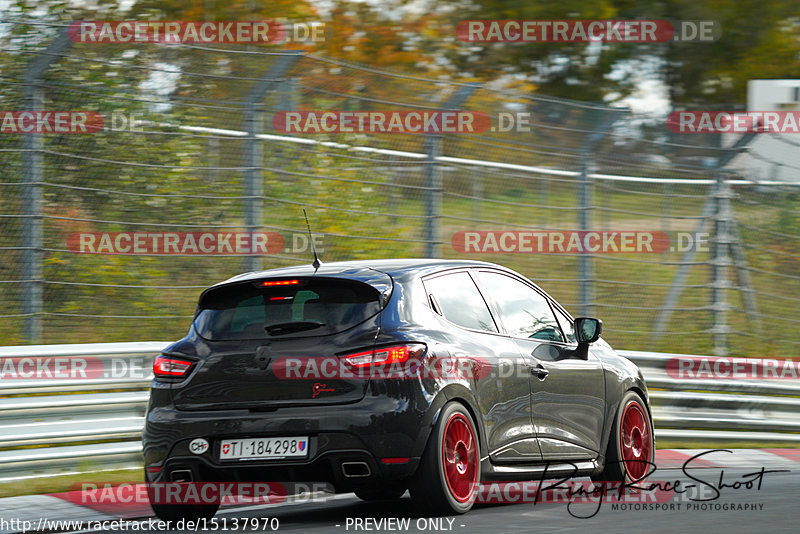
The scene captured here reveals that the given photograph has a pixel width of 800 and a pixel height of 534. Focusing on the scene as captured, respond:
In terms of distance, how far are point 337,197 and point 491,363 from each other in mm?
4754

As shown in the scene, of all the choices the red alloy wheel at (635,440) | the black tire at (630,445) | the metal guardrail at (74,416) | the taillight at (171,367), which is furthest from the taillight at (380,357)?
the metal guardrail at (74,416)

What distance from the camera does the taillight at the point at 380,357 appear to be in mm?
7043

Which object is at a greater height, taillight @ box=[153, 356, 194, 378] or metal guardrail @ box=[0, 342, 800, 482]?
taillight @ box=[153, 356, 194, 378]

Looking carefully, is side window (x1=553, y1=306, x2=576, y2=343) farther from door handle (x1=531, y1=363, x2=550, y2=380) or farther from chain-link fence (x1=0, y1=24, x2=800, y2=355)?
chain-link fence (x1=0, y1=24, x2=800, y2=355)

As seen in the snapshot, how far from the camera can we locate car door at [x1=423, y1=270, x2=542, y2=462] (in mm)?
7605

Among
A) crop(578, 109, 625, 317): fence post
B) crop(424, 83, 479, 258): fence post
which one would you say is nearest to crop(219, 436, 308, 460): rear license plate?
crop(424, 83, 479, 258): fence post

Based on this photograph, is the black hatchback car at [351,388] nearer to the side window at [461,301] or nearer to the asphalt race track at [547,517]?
the side window at [461,301]

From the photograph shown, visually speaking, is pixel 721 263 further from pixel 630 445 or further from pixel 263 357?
pixel 263 357

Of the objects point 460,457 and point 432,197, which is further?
point 432,197

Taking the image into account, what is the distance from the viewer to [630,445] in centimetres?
941

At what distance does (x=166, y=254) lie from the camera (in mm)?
11242

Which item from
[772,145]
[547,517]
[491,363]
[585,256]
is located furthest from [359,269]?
[772,145]

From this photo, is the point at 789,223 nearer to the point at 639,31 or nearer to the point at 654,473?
the point at 654,473

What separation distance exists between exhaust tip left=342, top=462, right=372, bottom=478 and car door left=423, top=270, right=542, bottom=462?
2.71 ft
